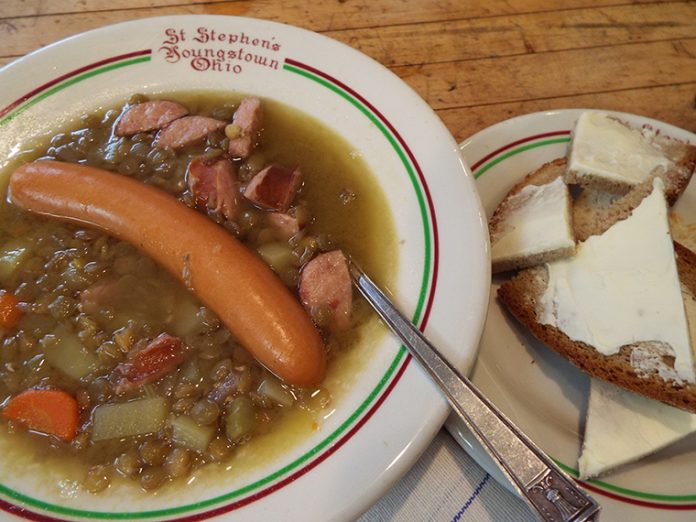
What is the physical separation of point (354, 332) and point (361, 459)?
0.46 m

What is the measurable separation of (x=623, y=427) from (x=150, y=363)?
161cm

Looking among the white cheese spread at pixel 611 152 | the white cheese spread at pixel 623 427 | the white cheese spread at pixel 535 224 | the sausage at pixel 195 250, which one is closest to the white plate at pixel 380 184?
the sausage at pixel 195 250

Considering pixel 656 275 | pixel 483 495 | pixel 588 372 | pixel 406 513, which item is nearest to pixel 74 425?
pixel 406 513

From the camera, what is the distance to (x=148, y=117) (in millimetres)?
2342

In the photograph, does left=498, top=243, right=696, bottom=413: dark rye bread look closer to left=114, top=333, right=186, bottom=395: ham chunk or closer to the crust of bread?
the crust of bread

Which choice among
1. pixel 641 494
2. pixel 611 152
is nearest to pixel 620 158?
pixel 611 152

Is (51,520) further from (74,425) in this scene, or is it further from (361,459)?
(361,459)

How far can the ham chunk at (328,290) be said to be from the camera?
1871 millimetres

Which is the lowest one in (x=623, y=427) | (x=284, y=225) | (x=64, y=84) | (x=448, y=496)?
(x=448, y=496)

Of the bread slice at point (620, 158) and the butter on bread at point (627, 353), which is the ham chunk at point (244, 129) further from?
the bread slice at point (620, 158)

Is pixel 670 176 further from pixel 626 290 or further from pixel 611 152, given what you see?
pixel 626 290

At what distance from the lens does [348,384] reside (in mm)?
1707

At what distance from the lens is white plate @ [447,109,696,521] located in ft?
5.75

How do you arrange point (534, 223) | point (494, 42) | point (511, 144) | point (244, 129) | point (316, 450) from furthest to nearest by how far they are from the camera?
point (494, 42)
point (511, 144)
point (244, 129)
point (534, 223)
point (316, 450)
